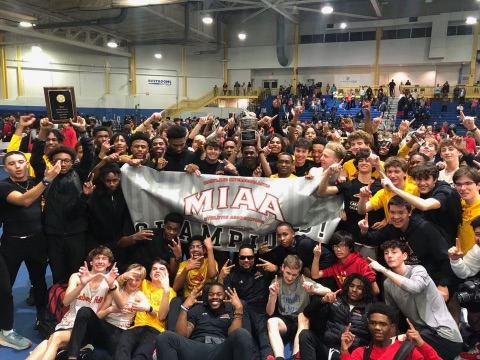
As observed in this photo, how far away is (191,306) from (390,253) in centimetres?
189

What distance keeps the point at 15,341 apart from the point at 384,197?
394 cm

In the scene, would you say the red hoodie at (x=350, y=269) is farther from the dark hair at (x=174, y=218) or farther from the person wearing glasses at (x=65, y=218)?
the person wearing glasses at (x=65, y=218)

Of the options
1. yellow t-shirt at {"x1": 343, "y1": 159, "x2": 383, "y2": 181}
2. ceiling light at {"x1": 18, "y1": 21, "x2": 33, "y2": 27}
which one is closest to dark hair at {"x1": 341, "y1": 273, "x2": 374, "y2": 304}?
yellow t-shirt at {"x1": 343, "y1": 159, "x2": 383, "y2": 181}

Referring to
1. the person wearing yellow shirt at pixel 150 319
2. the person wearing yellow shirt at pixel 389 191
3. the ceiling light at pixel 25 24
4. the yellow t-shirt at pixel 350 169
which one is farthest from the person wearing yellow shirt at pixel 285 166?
the ceiling light at pixel 25 24

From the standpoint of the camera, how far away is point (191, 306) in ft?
12.4

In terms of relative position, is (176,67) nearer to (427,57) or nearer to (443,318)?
(427,57)

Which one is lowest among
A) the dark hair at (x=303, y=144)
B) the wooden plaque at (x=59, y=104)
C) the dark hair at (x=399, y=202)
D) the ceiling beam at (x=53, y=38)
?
the dark hair at (x=399, y=202)

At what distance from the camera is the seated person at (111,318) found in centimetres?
340

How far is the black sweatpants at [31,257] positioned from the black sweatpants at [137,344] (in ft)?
4.24

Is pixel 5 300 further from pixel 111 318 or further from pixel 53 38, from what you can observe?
pixel 53 38

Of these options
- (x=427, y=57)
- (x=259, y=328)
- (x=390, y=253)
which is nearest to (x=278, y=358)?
(x=259, y=328)

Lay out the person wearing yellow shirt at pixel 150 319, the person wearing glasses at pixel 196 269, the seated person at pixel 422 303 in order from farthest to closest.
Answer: the person wearing glasses at pixel 196 269, the person wearing yellow shirt at pixel 150 319, the seated person at pixel 422 303

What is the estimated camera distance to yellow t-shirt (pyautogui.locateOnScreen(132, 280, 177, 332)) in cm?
377

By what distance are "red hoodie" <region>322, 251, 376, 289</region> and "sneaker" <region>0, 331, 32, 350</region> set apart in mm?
3041
